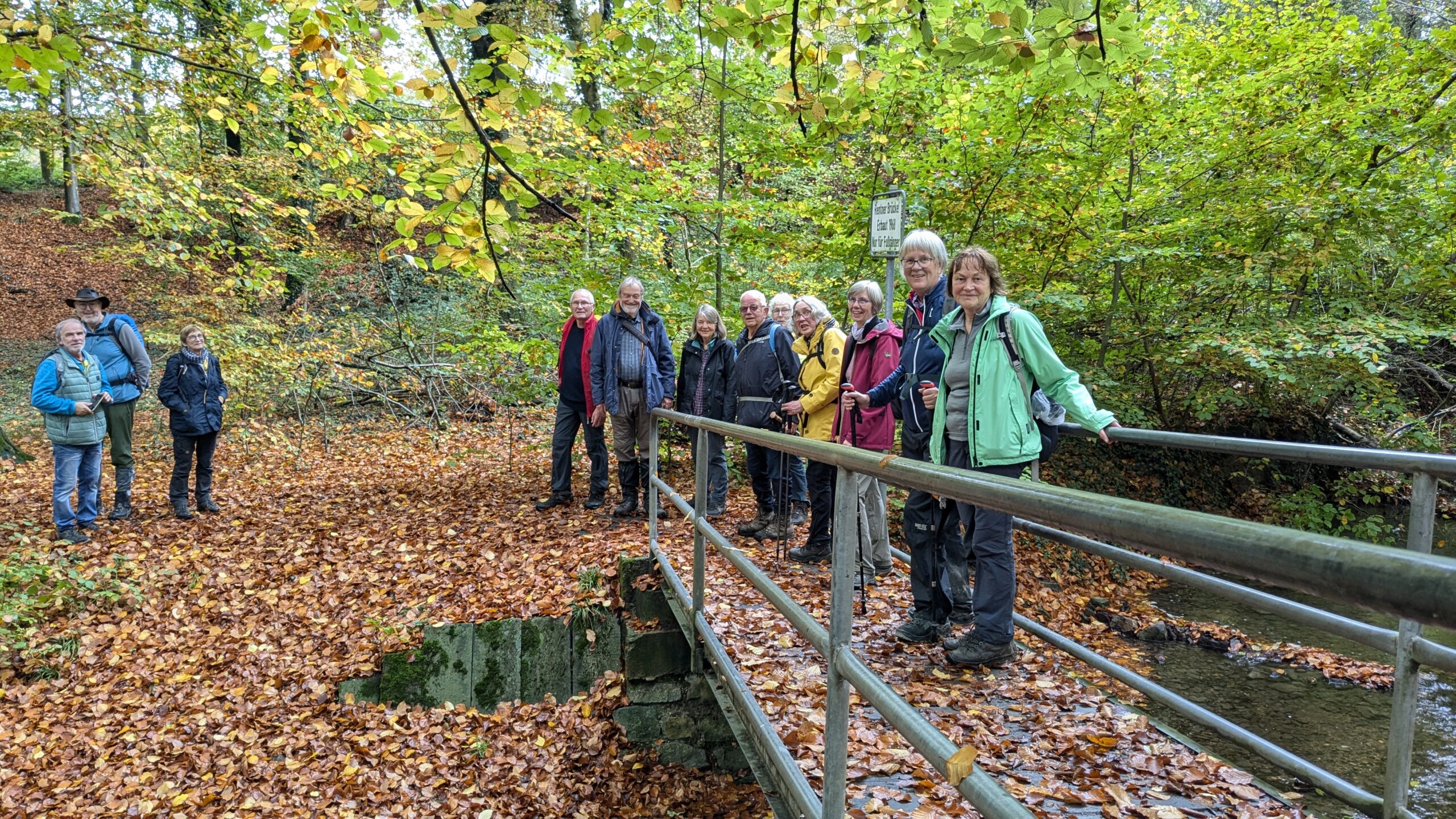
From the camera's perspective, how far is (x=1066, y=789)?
2682mm

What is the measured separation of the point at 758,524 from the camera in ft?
20.1

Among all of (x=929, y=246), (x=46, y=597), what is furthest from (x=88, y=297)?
(x=929, y=246)

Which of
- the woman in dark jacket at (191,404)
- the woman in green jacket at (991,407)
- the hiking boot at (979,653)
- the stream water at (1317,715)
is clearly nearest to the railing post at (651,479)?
the woman in green jacket at (991,407)

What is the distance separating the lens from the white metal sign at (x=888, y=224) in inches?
223

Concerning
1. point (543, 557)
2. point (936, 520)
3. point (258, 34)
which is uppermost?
point (258, 34)

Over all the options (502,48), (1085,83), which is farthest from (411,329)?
(1085,83)

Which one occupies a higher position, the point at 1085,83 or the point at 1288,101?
the point at 1288,101

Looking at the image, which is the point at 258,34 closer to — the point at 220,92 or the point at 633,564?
the point at 633,564

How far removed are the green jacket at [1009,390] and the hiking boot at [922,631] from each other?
1.04 metres

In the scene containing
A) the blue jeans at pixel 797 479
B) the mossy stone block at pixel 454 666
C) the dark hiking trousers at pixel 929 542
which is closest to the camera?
the dark hiking trousers at pixel 929 542

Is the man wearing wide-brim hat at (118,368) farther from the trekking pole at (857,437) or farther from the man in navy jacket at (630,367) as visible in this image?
the trekking pole at (857,437)

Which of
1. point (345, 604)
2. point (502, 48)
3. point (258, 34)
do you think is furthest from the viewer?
point (345, 604)

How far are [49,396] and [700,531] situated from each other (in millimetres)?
6872

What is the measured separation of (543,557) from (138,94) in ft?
22.3
